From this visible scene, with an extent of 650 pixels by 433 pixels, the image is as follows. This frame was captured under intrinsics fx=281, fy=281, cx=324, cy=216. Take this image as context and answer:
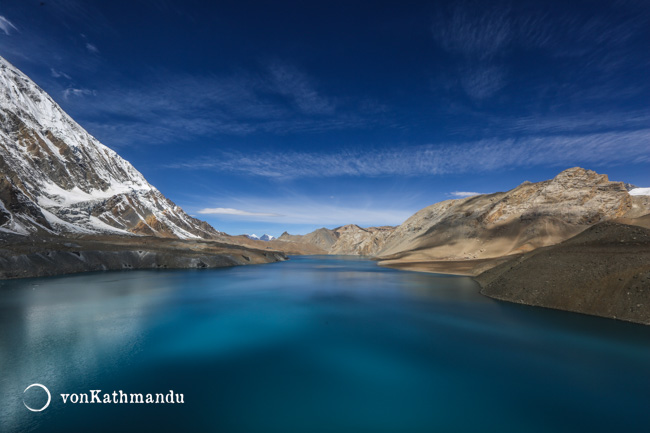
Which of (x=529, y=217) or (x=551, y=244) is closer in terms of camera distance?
(x=551, y=244)

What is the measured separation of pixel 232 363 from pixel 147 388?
152 inches

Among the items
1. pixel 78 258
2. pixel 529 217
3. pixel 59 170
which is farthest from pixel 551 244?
pixel 59 170

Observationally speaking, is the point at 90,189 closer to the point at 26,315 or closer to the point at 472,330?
the point at 26,315

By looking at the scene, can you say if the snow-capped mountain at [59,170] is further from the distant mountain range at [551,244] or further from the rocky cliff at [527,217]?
the rocky cliff at [527,217]

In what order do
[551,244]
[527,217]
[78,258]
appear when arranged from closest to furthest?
[78,258]
[551,244]
[527,217]

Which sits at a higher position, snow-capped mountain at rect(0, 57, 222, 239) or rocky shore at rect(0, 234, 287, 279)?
snow-capped mountain at rect(0, 57, 222, 239)

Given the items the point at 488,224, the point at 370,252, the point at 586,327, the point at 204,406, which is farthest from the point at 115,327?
the point at 370,252

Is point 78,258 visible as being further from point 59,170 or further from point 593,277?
point 59,170

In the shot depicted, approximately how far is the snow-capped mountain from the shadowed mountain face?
13097 cm

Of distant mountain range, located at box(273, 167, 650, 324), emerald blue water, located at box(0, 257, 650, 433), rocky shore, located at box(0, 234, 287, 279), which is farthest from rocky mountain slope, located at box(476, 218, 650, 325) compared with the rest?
rocky shore, located at box(0, 234, 287, 279)

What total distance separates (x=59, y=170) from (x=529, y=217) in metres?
220

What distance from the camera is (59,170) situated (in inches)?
5989

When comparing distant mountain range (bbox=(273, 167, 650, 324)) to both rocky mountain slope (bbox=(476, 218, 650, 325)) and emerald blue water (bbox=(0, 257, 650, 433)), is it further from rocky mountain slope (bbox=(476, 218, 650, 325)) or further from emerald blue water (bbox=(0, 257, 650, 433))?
emerald blue water (bbox=(0, 257, 650, 433))

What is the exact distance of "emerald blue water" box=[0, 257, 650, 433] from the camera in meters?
9.58
